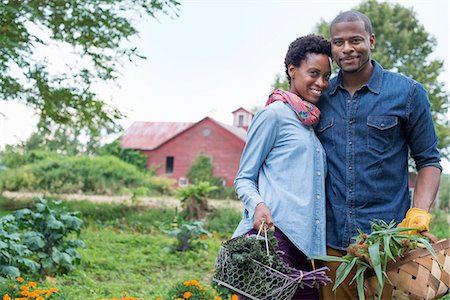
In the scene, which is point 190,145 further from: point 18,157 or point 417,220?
point 417,220

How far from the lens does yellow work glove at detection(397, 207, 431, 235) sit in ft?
6.57

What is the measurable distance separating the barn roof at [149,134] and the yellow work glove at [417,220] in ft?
75.6

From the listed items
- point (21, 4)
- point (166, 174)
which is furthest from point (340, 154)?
point (166, 174)

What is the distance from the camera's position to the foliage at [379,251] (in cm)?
184

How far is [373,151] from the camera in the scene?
2.25m

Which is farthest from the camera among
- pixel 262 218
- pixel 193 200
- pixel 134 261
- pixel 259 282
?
pixel 193 200

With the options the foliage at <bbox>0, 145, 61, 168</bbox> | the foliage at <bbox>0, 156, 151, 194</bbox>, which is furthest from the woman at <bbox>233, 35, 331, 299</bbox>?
the foliage at <bbox>0, 145, 61, 168</bbox>

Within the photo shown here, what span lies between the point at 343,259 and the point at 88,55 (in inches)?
307

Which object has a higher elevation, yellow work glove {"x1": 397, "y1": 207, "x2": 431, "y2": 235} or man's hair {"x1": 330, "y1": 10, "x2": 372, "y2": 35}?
man's hair {"x1": 330, "y1": 10, "x2": 372, "y2": 35}

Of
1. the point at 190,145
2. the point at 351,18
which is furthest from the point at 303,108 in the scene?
the point at 190,145

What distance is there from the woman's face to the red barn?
1992 centimetres

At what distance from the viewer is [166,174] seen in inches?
965

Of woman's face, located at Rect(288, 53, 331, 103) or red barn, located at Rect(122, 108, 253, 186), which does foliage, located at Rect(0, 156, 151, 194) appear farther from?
woman's face, located at Rect(288, 53, 331, 103)

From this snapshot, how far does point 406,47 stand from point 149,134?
468 inches
